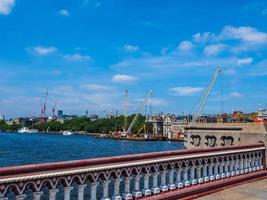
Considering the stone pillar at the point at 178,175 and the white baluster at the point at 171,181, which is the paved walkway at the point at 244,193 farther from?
the white baluster at the point at 171,181

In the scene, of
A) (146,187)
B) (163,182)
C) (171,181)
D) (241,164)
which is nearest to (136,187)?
(146,187)

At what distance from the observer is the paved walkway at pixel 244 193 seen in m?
11.1

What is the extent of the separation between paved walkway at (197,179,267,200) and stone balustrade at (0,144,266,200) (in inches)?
20.6

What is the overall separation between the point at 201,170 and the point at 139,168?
3.22 metres

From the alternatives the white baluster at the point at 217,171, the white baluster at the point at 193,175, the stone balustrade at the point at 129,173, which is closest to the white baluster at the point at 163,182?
the stone balustrade at the point at 129,173

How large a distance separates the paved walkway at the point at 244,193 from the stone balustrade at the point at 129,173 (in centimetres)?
52

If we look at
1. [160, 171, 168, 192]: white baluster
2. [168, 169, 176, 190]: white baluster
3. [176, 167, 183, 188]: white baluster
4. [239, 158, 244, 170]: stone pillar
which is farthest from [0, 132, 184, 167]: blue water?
[160, 171, 168, 192]: white baluster

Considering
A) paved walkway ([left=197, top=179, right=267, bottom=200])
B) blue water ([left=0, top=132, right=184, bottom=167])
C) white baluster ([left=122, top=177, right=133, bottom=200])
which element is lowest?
blue water ([left=0, top=132, right=184, bottom=167])

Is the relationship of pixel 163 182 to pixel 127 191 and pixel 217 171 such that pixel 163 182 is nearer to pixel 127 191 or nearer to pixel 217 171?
pixel 127 191

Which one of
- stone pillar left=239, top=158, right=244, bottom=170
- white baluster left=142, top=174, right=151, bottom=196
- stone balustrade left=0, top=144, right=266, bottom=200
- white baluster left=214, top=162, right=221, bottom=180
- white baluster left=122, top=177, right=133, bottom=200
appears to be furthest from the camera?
stone pillar left=239, top=158, right=244, bottom=170

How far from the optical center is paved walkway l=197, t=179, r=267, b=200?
11077 millimetres

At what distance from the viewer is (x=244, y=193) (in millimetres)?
11789

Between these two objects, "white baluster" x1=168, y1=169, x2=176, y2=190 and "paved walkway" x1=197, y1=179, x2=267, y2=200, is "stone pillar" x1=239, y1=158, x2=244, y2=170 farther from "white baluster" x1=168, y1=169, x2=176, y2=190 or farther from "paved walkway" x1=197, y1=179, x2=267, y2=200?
"white baluster" x1=168, y1=169, x2=176, y2=190

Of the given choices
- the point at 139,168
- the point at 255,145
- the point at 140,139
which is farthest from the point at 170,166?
the point at 140,139
